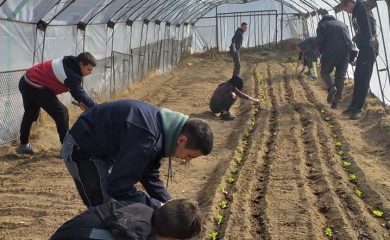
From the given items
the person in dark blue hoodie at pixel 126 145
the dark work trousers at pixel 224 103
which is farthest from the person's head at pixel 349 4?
the person in dark blue hoodie at pixel 126 145

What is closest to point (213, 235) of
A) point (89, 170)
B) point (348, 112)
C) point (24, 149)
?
point (89, 170)

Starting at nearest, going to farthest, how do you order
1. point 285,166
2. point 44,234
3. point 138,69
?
point 44,234 < point 285,166 < point 138,69

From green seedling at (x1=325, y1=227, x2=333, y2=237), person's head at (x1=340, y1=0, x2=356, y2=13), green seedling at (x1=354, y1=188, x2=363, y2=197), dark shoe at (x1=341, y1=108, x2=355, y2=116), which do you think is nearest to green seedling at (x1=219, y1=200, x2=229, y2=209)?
green seedling at (x1=325, y1=227, x2=333, y2=237)

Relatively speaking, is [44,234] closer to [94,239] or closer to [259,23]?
[94,239]

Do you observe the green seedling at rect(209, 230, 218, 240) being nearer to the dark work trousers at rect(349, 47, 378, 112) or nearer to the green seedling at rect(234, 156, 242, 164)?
the green seedling at rect(234, 156, 242, 164)

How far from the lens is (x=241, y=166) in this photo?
7066mm

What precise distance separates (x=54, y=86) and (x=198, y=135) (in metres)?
4.57

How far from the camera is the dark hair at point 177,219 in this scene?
2258mm

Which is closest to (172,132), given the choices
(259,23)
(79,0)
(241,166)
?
(241,166)

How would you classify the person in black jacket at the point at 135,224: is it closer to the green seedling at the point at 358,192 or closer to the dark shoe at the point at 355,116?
the green seedling at the point at 358,192

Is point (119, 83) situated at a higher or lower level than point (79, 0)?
A: lower

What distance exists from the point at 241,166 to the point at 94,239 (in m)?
4.95

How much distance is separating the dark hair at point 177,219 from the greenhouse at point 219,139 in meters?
0.48

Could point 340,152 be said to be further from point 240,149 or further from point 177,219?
point 177,219
